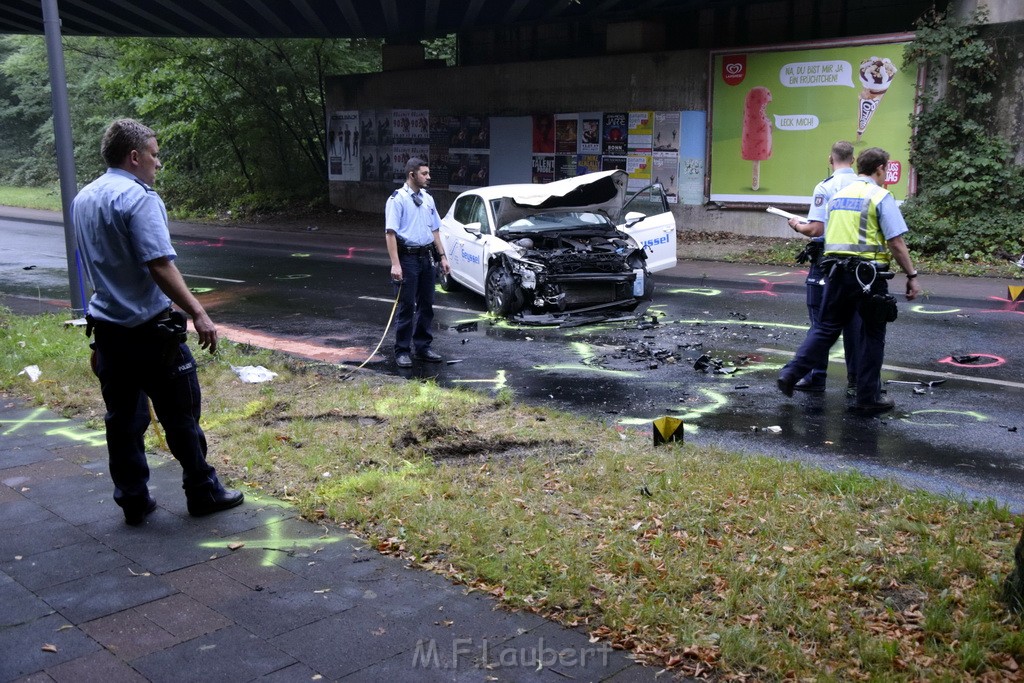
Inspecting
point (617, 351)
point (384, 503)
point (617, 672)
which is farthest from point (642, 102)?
point (617, 672)

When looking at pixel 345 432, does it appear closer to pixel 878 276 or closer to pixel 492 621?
pixel 492 621

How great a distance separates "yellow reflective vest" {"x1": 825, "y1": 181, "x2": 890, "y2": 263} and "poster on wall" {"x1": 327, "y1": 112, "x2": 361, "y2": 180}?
20954 mm

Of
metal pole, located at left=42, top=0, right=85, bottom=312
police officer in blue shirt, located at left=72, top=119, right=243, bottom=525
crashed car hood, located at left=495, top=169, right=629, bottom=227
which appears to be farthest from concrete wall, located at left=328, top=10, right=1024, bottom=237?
Result: police officer in blue shirt, located at left=72, top=119, right=243, bottom=525

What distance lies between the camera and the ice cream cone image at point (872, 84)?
16.8m

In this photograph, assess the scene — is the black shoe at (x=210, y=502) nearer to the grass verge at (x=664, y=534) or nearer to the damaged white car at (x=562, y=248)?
the grass verge at (x=664, y=534)

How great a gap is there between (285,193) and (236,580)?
26.2 metres

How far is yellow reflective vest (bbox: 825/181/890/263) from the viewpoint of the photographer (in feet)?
23.2

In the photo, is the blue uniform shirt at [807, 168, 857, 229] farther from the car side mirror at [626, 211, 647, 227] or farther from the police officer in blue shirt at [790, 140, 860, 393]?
the car side mirror at [626, 211, 647, 227]

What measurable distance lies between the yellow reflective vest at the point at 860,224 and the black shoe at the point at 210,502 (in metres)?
4.87

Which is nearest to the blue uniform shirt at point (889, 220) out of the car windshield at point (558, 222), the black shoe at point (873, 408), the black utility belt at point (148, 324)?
the black shoe at point (873, 408)

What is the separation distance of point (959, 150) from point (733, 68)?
468 centimetres

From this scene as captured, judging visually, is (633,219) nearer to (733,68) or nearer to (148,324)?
→ (733,68)

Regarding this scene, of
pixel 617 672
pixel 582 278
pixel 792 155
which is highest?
pixel 792 155

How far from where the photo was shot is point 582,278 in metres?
10.8
